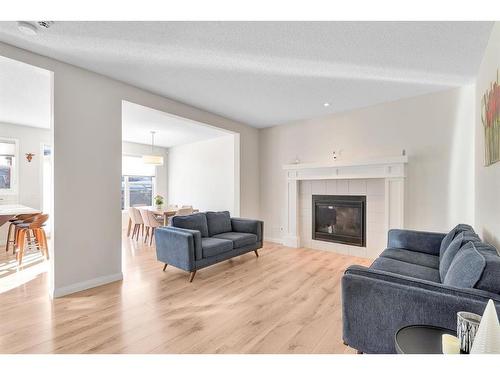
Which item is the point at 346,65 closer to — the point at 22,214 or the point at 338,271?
the point at 338,271

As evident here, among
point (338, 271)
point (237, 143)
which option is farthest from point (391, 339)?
point (237, 143)

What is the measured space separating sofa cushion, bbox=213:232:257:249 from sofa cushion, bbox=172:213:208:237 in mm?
256

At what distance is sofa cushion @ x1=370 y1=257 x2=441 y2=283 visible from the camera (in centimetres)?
222

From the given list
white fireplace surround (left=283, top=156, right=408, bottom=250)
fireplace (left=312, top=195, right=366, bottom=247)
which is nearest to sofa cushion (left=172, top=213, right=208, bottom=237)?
white fireplace surround (left=283, top=156, right=408, bottom=250)

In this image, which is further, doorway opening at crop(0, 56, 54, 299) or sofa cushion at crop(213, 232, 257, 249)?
sofa cushion at crop(213, 232, 257, 249)

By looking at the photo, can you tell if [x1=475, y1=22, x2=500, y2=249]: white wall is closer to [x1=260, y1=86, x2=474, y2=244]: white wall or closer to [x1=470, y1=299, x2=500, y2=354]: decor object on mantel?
[x1=260, y1=86, x2=474, y2=244]: white wall

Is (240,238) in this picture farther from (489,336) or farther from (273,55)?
(489,336)

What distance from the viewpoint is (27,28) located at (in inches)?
85.0

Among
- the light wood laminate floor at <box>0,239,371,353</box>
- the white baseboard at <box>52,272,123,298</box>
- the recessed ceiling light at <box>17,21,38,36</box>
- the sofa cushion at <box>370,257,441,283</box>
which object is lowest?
the light wood laminate floor at <box>0,239,371,353</box>

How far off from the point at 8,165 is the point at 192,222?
445 cm

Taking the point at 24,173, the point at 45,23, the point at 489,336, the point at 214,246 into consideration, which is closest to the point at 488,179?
the point at 489,336

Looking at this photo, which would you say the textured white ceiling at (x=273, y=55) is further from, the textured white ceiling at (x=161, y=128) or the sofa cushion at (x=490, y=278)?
the sofa cushion at (x=490, y=278)

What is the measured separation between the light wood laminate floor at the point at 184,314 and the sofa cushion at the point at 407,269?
625 mm

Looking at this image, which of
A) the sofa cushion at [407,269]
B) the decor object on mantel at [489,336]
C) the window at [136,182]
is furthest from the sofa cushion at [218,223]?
the window at [136,182]
